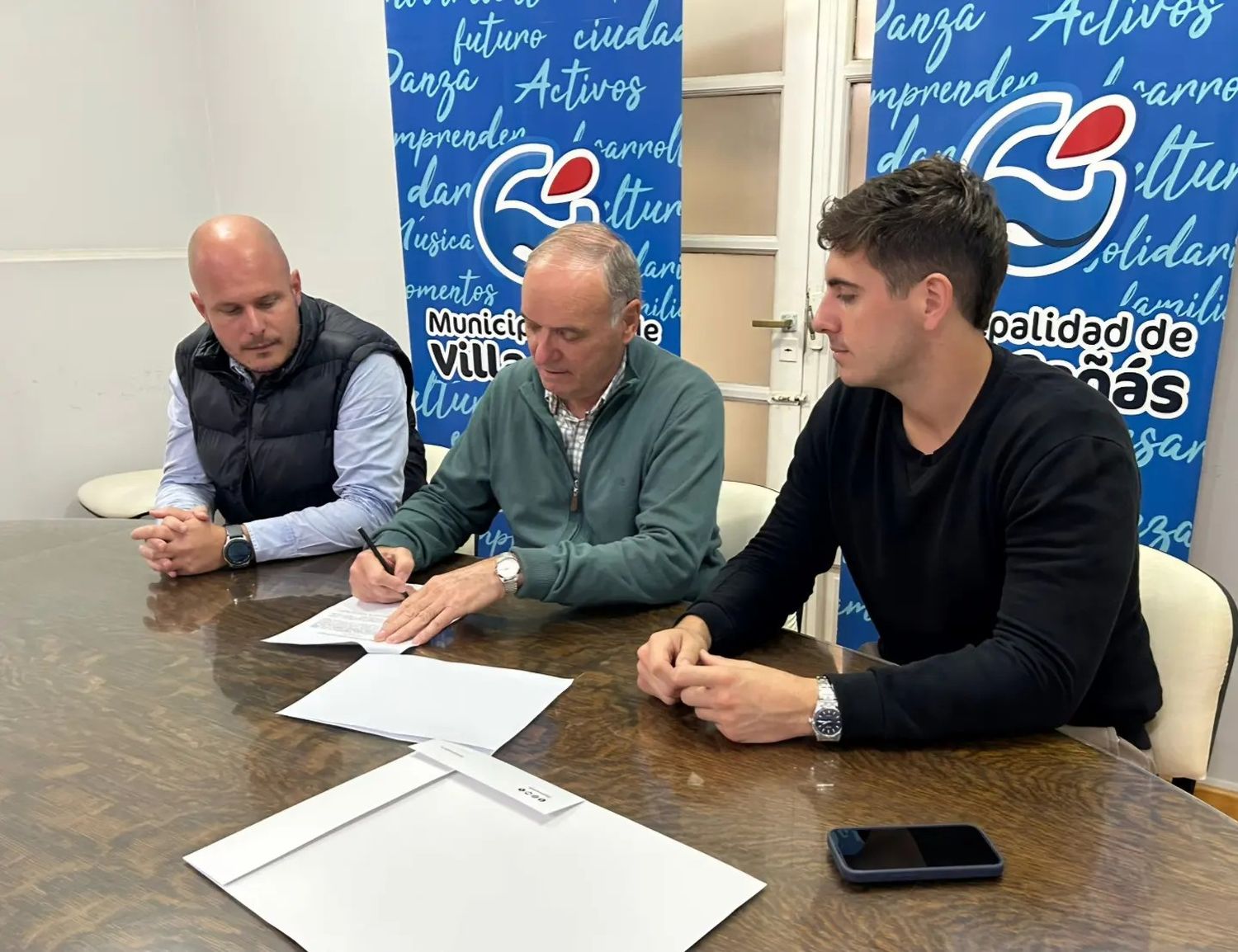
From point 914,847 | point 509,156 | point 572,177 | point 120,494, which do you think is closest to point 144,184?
point 120,494

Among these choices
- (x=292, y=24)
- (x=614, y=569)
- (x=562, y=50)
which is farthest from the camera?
(x=292, y=24)

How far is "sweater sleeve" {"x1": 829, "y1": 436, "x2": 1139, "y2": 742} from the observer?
1078mm

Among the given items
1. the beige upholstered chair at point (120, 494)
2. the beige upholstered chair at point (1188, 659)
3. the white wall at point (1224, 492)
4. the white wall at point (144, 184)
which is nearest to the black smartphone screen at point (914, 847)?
the beige upholstered chair at point (1188, 659)

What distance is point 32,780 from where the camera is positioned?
1090 mm

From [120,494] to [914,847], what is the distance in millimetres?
3091

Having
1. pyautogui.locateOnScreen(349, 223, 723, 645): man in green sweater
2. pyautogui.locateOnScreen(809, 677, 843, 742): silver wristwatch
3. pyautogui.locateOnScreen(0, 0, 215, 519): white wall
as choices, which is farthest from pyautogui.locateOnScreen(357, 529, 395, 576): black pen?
pyautogui.locateOnScreen(0, 0, 215, 519): white wall

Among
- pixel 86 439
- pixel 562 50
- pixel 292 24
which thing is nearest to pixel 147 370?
pixel 86 439

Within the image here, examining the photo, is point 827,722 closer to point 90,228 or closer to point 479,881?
point 479,881

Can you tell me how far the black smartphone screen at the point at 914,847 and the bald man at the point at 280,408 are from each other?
4.12 feet

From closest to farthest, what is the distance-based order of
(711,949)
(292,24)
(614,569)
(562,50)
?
(711,949) → (614,569) → (562,50) → (292,24)

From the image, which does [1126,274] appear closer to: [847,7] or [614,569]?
[847,7]

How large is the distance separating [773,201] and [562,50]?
75 cm

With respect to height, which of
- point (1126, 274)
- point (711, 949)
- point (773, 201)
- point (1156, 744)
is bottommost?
point (1156, 744)

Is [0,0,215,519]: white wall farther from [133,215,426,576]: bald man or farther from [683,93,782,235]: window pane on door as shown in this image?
[683,93,782,235]: window pane on door
